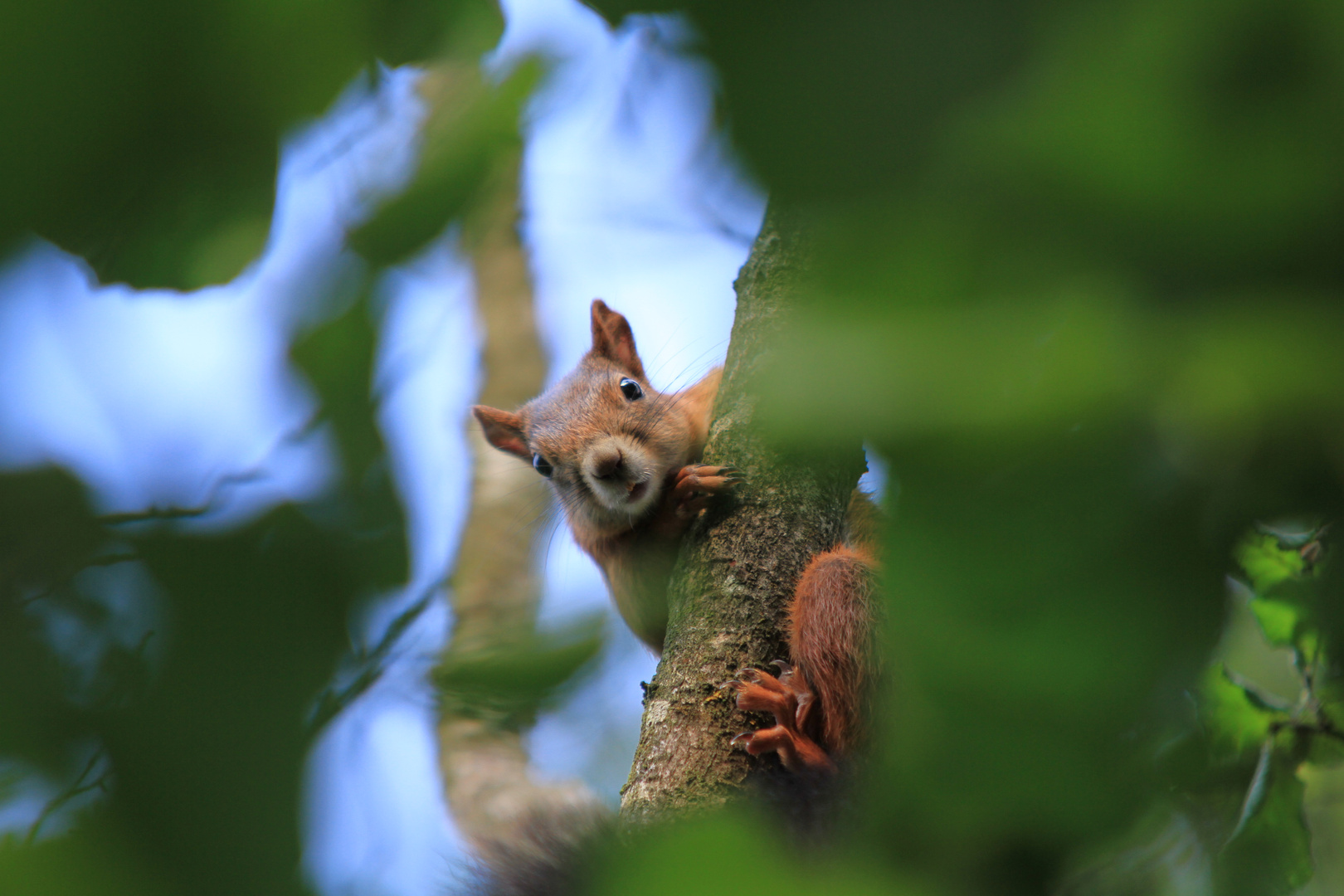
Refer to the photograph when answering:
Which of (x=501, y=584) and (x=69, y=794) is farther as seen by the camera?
(x=501, y=584)

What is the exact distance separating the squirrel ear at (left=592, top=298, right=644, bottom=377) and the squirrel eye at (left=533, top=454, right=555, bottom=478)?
1.83 feet

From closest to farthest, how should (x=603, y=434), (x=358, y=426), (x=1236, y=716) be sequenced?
(x=358, y=426) → (x=1236, y=716) → (x=603, y=434)

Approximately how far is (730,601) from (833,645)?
0.30m

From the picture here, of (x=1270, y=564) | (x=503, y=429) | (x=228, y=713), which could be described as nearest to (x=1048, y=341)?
(x=228, y=713)

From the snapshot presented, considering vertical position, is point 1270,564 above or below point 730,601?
below

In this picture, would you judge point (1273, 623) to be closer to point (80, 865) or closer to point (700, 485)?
point (80, 865)

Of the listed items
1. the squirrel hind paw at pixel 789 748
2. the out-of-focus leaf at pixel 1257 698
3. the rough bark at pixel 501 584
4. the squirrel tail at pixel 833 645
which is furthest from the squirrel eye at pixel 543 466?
the out-of-focus leaf at pixel 1257 698

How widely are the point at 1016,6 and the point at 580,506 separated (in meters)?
3.18

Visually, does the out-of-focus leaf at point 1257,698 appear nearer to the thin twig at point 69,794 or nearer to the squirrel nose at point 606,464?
the thin twig at point 69,794

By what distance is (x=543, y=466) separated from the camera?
3.70m

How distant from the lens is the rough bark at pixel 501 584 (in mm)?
506

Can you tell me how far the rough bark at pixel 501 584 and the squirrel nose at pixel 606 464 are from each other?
473 millimetres

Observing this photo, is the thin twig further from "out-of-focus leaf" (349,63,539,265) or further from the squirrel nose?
the squirrel nose

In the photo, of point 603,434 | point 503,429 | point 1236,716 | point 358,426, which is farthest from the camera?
point 503,429
